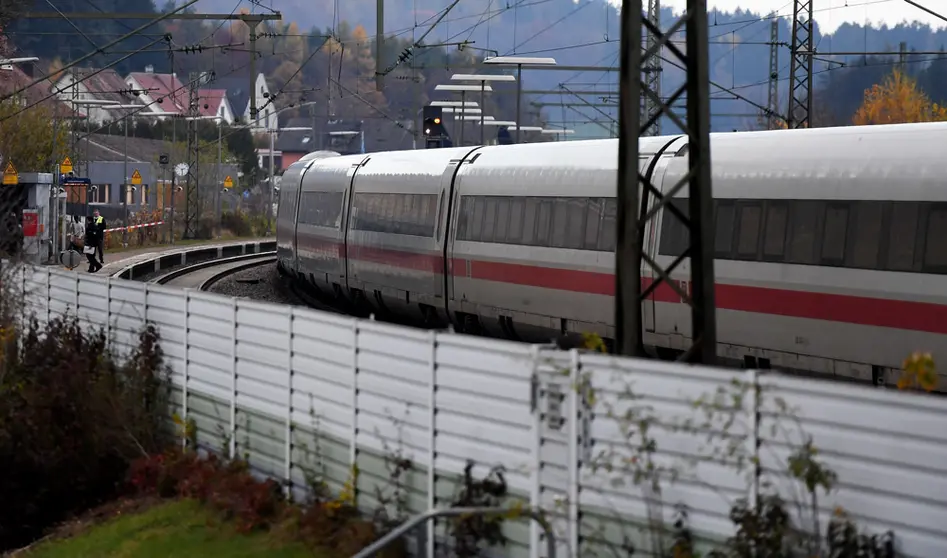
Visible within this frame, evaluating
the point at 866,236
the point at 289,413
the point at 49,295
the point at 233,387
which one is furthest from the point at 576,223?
the point at 289,413

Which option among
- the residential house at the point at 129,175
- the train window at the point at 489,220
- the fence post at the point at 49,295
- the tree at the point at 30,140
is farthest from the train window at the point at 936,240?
the residential house at the point at 129,175

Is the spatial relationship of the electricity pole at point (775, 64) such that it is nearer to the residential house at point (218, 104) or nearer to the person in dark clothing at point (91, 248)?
the person in dark clothing at point (91, 248)

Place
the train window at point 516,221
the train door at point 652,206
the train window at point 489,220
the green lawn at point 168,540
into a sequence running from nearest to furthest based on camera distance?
the green lawn at point 168,540 < the train door at point 652,206 < the train window at point 516,221 < the train window at point 489,220

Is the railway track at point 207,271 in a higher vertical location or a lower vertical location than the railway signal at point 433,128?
lower

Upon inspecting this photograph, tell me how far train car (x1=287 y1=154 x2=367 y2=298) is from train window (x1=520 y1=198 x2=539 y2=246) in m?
9.87

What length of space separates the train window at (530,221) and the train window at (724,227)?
15.4 ft

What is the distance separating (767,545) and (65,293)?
1266 centimetres

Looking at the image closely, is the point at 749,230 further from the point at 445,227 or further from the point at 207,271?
the point at 207,271

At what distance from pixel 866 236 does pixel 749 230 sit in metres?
1.80

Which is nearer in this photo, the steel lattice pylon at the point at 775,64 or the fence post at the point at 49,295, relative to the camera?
the fence post at the point at 49,295

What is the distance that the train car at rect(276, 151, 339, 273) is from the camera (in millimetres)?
35969

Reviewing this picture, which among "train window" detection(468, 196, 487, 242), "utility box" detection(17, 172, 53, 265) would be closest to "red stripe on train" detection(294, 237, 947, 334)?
"train window" detection(468, 196, 487, 242)

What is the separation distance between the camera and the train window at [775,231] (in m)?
15.0

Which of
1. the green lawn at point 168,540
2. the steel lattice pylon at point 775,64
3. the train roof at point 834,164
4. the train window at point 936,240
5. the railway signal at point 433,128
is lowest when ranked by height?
the green lawn at point 168,540
